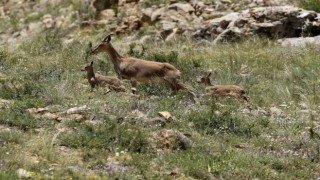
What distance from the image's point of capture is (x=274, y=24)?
18.7 metres

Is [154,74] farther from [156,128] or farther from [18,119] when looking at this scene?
[18,119]

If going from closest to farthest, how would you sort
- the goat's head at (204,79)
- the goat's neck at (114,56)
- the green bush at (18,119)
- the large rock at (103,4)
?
1. the green bush at (18,119)
2. the goat's head at (204,79)
3. the goat's neck at (114,56)
4. the large rock at (103,4)

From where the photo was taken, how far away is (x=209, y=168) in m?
7.83

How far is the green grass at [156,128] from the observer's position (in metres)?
7.78

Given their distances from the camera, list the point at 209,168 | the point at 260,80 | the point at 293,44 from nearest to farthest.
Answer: the point at 209,168, the point at 260,80, the point at 293,44

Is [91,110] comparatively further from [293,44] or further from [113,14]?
[113,14]

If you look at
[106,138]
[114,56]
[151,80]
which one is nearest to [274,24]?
[114,56]

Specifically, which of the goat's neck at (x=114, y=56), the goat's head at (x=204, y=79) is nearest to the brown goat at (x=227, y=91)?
the goat's head at (x=204, y=79)

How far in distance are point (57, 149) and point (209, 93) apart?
15.5 ft

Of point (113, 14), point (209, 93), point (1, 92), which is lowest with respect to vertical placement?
point (113, 14)

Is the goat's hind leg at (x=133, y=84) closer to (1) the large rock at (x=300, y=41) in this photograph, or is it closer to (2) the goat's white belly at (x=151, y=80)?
(2) the goat's white belly at (x=151, y=80)

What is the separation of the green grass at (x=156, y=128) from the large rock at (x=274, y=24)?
368 cm

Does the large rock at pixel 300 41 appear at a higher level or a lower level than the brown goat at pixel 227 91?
lower

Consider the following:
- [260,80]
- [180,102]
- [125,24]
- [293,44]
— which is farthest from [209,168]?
[125,24]
